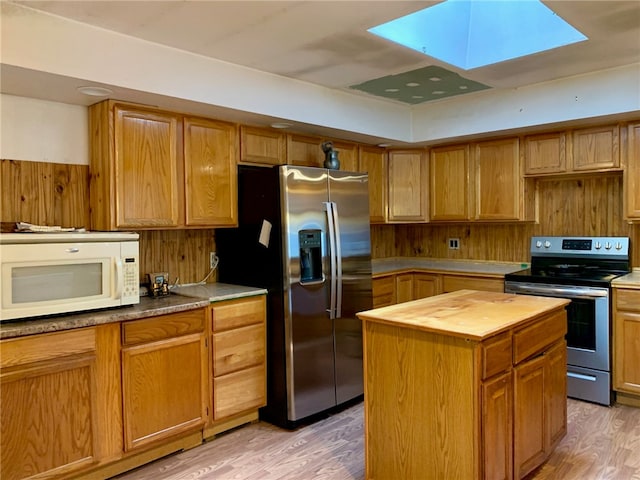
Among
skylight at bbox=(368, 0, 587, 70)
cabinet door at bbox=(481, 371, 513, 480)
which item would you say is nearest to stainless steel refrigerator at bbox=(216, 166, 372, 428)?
skylight at bbox=(368, 0, 587, 70)

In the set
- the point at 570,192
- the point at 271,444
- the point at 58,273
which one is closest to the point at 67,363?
the point at 58,273

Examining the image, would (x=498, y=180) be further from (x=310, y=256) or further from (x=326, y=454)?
(x=326, y=454)

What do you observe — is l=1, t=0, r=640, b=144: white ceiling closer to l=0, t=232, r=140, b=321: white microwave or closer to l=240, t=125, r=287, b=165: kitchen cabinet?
l=240, t=125, r=287, b=165: kitchen cabinet

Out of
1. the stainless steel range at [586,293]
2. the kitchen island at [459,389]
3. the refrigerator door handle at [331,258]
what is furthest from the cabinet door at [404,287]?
the kitchen island at [459,389]

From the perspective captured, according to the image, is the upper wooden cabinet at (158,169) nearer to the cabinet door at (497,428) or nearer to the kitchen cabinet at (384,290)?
the kitchen cabinet at (384,290)

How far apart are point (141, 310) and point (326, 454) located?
1.35m

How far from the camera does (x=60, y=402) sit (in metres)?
2.29

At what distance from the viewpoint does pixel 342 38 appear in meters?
2.54

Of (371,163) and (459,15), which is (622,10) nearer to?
(459,15)

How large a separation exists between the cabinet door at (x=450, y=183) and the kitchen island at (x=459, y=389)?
199cm

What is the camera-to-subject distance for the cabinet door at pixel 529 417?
2.22 meters

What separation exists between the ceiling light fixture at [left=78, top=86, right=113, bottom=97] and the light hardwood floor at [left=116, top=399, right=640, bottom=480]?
2.08 meters

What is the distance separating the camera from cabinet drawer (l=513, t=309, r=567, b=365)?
2221 mm

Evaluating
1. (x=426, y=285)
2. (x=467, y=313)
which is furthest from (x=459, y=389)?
(x=426, y=285)
